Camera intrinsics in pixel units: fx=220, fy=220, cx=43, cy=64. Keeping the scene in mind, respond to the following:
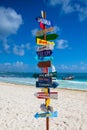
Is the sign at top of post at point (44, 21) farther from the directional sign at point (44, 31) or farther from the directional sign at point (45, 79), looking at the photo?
the directional sign at point (45, 79)

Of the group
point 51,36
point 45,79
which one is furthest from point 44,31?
point 45,79

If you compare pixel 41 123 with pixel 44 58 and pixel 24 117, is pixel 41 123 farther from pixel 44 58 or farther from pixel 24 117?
pixel 44 58

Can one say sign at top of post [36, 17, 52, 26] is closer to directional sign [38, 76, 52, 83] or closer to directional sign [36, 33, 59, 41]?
directional sign [36, 33, 59, 41]

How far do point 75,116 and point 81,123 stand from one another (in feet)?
3.26

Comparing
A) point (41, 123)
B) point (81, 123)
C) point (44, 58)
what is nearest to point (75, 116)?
point (81, 123)

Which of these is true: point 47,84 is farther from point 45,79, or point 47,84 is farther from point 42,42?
point 42,42

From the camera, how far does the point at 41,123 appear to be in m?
7.67

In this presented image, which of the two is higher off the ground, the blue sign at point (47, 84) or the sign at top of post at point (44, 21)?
the sign at top of post at point (44, 21)

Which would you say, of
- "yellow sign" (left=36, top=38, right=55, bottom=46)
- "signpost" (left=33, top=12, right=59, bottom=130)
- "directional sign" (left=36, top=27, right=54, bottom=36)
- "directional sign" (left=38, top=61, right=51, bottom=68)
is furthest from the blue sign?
"directional sign" (left=36, top=27, right=54, bottom=36)

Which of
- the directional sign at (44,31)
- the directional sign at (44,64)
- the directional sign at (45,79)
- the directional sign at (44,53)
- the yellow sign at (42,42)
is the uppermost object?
the directional sign at (44,31)

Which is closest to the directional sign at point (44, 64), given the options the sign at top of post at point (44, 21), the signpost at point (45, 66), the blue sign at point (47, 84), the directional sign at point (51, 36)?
the signpost at point (45, 66)

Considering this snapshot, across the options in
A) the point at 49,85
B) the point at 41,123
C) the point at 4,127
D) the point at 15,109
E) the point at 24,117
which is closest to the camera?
the point at 49,85

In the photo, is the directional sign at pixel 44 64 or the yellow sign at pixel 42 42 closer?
the directional sign at pixel 44 64

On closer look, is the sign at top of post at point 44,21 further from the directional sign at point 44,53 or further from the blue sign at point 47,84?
the blue sign at point 47,84
